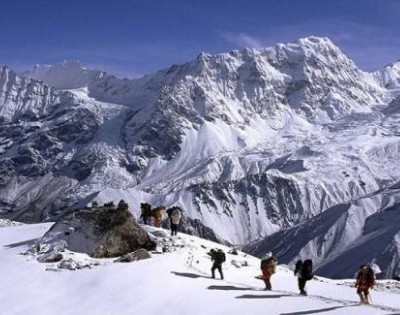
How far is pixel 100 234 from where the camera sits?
42.5 metres

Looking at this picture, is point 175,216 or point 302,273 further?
point 175,216

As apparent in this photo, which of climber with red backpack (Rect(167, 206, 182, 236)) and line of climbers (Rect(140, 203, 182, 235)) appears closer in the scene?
climber with red backpack (Rect(167, 206, 182, 236))

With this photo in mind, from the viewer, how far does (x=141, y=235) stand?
4269 centimetres

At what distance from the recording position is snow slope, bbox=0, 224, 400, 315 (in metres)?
31.2

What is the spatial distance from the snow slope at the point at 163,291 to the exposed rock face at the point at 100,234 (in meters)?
1.65

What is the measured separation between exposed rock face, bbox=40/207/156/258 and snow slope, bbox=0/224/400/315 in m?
1.65

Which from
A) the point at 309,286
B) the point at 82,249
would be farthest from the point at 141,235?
the point at 309,286

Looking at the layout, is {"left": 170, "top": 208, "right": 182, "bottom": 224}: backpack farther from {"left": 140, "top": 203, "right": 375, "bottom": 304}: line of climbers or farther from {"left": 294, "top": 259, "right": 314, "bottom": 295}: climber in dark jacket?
{"left": 294, "top": 259, "right": 314, "bottom": 295}: climber in dark jacket

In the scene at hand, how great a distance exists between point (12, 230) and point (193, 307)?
2762cm

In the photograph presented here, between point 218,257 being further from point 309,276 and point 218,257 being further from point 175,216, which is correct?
point 175,216

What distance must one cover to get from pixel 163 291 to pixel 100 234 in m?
9.80

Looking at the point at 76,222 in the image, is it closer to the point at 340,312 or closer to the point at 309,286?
the point at 309,286

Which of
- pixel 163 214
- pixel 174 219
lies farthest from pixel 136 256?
pixel 163 214

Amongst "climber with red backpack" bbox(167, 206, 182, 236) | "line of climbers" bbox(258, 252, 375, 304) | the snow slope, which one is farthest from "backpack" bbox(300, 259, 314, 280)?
"climber with red backpack" bbox(167, 206, 182, 236)
